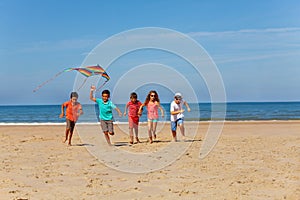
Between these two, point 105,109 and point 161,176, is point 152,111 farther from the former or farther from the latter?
point 161,176

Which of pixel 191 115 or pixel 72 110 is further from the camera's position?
pixel 191 115

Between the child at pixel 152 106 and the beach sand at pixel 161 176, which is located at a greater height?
the child at pixel 152 106

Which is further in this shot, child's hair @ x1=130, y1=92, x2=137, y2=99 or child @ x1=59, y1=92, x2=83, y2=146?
child's hair @ x1=130, y1=92, x2=137, y2=99

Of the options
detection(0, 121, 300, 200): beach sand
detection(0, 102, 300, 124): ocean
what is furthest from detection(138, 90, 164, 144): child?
detection(0, 121, 300, 200): beach sand

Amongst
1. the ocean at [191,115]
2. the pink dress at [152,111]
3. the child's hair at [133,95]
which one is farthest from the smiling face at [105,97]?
the ocean at [191,115]

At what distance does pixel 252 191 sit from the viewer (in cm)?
658

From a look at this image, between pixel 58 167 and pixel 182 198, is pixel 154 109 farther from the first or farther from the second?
pixel 182 198

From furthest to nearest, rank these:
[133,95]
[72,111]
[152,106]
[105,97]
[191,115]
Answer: [191,115] → [133,95] → [152,106] → [72,111] → [105,97]

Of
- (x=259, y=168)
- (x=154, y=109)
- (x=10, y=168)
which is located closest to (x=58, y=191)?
(x=10, y=168)

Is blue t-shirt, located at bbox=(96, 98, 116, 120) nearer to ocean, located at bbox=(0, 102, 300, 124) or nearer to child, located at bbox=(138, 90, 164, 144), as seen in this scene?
child, located at bbox=(138, 90, 164, 144)

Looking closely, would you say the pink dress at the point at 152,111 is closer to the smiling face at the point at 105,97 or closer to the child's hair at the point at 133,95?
the child's hair at the point at 133,95

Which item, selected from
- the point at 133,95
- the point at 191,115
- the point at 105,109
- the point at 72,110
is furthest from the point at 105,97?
Result: the point at 191,115

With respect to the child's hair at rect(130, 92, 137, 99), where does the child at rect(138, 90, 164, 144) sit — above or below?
below

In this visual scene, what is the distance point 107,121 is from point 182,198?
22.0ft
